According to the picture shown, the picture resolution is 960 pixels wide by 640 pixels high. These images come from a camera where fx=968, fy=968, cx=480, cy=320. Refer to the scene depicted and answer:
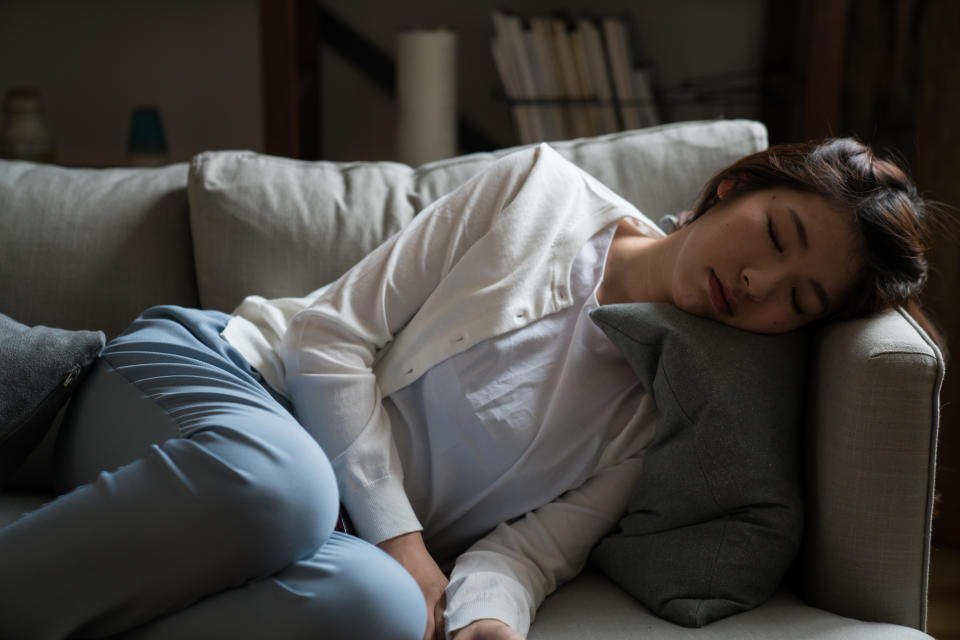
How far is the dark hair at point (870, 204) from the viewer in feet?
3.77

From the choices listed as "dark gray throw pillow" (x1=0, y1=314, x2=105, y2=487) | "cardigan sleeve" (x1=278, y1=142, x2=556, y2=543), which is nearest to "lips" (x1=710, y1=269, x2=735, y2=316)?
"cardigan sleeve" (x1=278, y1=142, x2=556, y2=543)

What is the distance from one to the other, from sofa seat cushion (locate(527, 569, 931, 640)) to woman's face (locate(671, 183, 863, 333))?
0.33 metres

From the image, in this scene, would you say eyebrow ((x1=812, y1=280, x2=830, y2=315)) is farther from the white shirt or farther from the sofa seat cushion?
the sofa seat cushion

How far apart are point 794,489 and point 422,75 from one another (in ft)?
4.52

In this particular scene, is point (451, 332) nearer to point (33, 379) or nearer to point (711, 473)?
point (711, 473)

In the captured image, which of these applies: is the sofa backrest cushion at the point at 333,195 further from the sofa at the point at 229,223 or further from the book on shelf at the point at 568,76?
the book on shelf at the point at 568,76

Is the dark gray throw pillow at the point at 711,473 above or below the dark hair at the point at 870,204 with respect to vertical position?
below

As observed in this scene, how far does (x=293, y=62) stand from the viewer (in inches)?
80.7

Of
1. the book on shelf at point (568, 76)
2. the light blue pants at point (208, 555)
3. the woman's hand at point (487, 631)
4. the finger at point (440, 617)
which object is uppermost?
the book on shelf at point (568, 76)

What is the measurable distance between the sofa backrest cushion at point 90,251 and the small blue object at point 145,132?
765 mm

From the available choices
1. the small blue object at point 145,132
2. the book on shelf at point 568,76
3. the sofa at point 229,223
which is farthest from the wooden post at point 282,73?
the sofa at point 229,223

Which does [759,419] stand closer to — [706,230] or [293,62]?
[706,230]

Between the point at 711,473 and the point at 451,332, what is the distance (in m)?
0.36

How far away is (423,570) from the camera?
3.66ft
